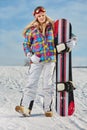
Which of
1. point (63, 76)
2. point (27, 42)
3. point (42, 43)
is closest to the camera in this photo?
point (42, 43)

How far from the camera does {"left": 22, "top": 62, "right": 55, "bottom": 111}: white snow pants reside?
6316 mm

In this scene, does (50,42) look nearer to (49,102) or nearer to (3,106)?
(49,102)

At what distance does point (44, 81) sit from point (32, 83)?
0.68 ft

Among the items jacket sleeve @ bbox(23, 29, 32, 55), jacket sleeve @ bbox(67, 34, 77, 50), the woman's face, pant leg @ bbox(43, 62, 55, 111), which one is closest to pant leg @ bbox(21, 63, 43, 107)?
pant leg @ bbox(43, 62, 55, 111)

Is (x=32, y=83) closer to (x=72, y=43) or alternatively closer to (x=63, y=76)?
(x=63, y=76)

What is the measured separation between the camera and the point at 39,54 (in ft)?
20.4

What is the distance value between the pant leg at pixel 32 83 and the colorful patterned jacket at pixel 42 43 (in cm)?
19

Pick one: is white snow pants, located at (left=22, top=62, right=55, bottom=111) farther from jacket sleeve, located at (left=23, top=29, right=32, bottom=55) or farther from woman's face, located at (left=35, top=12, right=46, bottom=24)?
woman's face, located at (left=35, top=12, right=46, bottom=24)

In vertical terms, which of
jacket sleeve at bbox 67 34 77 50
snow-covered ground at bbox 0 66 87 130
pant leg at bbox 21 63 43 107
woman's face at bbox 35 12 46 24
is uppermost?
woman's face at bbox 35 12 46 24

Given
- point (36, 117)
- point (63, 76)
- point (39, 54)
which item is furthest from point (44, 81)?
point (36, 117)

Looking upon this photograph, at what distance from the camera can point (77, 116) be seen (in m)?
6.43

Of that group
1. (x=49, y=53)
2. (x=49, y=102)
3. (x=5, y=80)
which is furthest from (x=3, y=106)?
(x=5, y=80)

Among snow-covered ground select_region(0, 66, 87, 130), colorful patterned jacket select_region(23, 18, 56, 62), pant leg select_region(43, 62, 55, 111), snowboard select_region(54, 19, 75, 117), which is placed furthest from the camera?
snowboard select_region(54, 19, 75, 117)

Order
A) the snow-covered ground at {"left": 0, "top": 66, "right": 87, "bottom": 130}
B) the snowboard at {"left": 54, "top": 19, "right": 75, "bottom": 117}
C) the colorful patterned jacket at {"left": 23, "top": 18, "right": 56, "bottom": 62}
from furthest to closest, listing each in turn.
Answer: the snowboard at {"left": 54, "top": 19, "right": 75, "bottom": 117}, the colorful patterned jacket at {"left": 23, "top": 18, "right": 56, "bottom": 62}, the snow-covered ground at {"left": 0, "top": 66, "right": 87, "bottom": 130}
